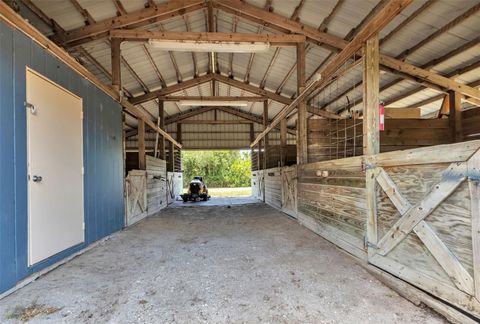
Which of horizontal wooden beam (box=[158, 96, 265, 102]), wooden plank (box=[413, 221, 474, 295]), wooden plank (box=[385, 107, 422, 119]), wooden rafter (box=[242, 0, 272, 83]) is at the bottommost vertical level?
wooden plank (box=[413, 221, 474, 295])

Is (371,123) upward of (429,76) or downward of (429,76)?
downward

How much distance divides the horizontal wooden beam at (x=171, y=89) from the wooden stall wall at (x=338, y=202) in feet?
24.7

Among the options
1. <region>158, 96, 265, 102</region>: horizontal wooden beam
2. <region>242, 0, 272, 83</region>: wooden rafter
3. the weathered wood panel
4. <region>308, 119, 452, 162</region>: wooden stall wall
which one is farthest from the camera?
<region>158, 96, 265, 102</region>: horizontal wooden beam

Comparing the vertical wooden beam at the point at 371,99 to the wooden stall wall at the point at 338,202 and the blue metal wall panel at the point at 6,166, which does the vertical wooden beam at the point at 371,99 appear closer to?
the wooden stall wall at the point at 338,202

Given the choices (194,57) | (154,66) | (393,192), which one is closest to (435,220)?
(393,192)

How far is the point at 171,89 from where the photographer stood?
10578 millimetres

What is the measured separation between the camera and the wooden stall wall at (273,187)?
6832mm

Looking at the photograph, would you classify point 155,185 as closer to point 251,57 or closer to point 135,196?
point 135,196

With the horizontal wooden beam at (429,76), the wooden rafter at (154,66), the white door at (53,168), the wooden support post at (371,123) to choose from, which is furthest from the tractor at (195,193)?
the wooden support post at (371,123)

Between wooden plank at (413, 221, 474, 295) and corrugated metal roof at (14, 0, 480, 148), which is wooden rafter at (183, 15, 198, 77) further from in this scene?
wooden plank at (413, 221, 474, 295)

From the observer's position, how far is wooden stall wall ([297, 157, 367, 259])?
8.93 ft

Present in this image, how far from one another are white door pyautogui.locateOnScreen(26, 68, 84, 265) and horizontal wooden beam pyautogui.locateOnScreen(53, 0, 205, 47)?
2909mm

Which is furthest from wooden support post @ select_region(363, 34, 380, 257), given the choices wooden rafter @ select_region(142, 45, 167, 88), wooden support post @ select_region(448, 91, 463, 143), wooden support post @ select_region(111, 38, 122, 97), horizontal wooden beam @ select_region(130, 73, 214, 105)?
horizontal wooden beam @ select_region(130, 73, 214, 105)

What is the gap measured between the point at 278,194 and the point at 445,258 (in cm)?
533
